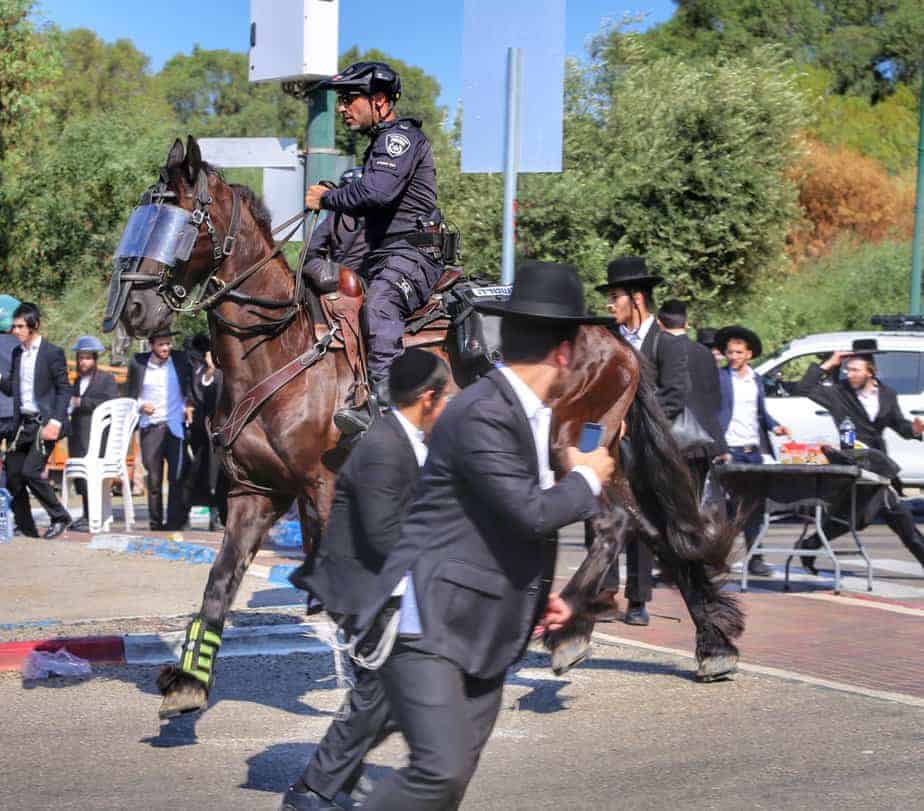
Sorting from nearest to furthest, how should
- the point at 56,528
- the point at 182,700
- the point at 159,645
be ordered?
the point at 182,700 → the point at 159,645 → the point at 56,528

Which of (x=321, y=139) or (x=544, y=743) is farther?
(x=321, y=139)

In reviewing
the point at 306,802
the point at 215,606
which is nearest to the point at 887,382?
the point at 215,606

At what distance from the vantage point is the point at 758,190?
27.0 metres

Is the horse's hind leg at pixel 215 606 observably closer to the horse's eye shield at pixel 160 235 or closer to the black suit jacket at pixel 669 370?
the horse's eye shield at pixel 160 235

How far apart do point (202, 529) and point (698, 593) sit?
30.2 ft

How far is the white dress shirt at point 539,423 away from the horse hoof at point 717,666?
12.0 feet

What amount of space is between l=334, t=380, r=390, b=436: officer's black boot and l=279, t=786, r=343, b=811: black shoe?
2470 mm

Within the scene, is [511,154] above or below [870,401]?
above

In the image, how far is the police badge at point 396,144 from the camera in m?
7.64

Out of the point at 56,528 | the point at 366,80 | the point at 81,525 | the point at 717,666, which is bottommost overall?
the point at 81,525

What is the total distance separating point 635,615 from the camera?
9.47 metres

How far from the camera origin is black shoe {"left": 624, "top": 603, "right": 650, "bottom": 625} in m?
9.43

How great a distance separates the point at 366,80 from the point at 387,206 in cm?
70

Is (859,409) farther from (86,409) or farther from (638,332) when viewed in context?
(86,409)
